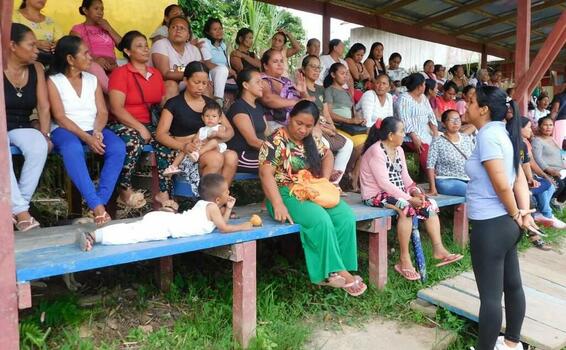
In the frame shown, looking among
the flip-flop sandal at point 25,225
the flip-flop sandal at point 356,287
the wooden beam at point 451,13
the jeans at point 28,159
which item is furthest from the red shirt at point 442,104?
the flip-flop sandal at point 25,225

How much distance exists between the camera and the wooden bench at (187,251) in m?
2.45

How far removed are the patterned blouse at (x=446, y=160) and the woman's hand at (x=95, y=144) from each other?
3269mm

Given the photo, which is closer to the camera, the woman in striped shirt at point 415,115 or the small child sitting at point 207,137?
the small child sitting at point 207,137

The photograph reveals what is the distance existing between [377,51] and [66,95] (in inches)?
208

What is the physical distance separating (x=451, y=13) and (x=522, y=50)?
326 centimetres

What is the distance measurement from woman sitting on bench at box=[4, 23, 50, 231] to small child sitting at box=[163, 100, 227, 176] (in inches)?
35.0

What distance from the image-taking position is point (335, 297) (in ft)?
12.8

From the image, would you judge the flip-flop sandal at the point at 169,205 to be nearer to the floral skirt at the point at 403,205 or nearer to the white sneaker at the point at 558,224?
the floral skirt at the point at 403,205

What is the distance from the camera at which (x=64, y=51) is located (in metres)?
3.72

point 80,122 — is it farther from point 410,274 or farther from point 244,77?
point 410,274

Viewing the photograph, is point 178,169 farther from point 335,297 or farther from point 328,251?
point 335,297

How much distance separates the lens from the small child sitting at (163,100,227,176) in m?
3.79

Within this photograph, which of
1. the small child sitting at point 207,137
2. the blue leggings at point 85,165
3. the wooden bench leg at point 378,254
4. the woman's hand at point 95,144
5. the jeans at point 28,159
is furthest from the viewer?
the wooden bench leg at point 378,254

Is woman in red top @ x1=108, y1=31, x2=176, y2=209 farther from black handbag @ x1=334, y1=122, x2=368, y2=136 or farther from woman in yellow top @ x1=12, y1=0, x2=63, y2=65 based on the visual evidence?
black handbag @ x1=334, y1=122, x2=368, y2=136
